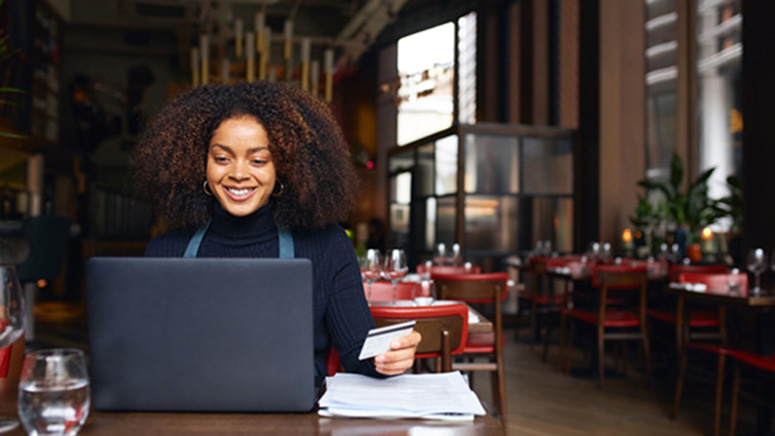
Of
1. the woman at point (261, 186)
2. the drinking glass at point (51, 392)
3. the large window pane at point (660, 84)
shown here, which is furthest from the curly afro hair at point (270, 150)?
the large window pane at point (660, 84)

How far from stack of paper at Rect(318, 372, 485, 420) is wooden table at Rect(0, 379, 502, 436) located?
0.05ft

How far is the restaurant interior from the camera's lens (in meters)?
3.71

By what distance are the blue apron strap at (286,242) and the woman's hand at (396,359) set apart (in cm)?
36

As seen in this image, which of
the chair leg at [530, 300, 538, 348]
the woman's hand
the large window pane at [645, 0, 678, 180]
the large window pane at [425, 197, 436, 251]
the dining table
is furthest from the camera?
the large window pane at [425, 197, 436, 251]

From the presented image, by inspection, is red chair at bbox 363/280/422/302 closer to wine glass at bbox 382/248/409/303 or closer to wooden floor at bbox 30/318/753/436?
wine glass at bbox 382/248/409/303

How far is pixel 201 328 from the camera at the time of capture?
32.5 inches

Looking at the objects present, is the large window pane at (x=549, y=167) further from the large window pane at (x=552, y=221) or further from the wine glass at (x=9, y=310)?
the wine glass at (x=9, y=310)

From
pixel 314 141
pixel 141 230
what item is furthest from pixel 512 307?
pixel 314 141

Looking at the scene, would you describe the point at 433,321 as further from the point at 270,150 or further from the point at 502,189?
the point at 502,189

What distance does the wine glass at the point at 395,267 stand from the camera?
2676 millimetres

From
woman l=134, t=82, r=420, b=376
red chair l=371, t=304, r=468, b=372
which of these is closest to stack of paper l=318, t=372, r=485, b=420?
woman l=134, t=82, r=420, b=376

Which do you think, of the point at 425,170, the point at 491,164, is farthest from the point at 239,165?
the point at 425,170

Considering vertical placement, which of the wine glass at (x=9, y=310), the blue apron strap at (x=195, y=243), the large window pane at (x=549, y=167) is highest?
the large window pane at (x=549, y=167)

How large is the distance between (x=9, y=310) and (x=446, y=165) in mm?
6552
